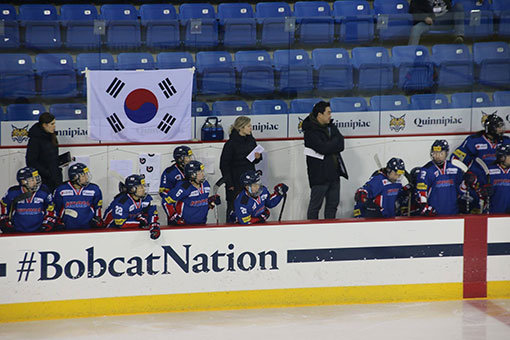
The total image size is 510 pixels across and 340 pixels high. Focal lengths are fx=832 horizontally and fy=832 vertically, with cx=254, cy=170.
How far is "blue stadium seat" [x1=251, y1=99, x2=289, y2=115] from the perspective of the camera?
816 centimetres

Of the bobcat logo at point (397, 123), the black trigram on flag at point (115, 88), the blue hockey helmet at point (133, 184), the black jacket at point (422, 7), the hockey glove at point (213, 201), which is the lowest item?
the hockey glove at point (213, 201)

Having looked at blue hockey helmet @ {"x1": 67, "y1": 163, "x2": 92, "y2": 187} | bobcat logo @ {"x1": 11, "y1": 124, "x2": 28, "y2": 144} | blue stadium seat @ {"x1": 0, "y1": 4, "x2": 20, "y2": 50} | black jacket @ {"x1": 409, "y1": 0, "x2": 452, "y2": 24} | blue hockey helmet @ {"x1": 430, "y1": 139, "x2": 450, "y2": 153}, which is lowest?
blue hockey helmet @ {"x1": 67, "y1": 163, "x2": 92, "y2": 187}

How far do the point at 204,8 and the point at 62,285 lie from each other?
4.18m

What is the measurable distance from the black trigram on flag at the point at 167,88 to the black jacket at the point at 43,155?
1.16 m

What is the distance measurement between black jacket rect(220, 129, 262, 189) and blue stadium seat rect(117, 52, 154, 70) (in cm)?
107

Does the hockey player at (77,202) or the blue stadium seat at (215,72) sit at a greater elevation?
the blue stadium seat at (215,72)

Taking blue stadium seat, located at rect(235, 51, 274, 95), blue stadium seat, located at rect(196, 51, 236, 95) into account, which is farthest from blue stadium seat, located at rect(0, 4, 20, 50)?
blue stadium seat, located at rect(235, 51, 274, 95)

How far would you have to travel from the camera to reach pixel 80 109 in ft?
26.1

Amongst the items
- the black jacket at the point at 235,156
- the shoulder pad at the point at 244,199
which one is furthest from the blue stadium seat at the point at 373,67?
the shoulder pad at the point at 244,199

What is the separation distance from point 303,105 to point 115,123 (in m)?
1.83

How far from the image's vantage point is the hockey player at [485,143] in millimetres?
8000

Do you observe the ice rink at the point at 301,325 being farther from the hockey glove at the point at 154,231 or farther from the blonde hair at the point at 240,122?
the blonde hair at the point at 240,122

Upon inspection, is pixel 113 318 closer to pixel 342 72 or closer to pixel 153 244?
pixel 153 244

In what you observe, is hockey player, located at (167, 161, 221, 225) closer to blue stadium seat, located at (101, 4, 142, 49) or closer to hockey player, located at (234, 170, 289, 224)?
hockey player, located at (234, 170, 289, 224)
